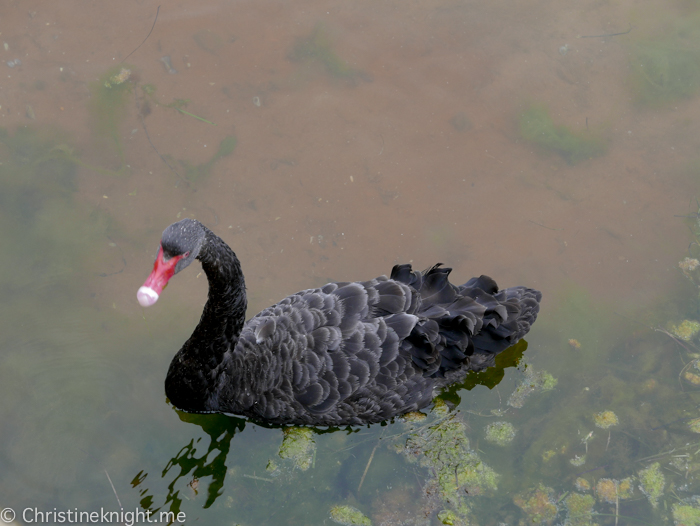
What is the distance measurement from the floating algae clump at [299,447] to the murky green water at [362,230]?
0.09 feet

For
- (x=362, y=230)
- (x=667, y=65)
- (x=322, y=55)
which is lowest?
(x=362, y=230)

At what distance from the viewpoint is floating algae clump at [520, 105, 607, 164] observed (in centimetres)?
668

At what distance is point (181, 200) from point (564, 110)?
13.7 ft

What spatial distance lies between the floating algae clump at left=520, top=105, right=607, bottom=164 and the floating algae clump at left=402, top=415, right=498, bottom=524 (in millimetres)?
3153

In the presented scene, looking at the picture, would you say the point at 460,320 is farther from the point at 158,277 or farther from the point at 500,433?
the point at 158,277

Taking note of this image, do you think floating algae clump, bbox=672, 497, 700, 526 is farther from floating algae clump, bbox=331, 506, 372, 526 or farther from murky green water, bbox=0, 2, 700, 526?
floating algae clump, bbox=331, 506, 372, 526

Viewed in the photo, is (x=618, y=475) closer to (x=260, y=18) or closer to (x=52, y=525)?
(x=52, y=525)

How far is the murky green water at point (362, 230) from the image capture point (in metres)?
4.97

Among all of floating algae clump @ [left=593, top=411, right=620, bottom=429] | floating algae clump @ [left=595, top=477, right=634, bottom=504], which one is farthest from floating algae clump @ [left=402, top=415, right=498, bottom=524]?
floating algae clump @ [left=593, top=411, right=620, bottom=429]

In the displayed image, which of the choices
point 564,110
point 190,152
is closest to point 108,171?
point 190,152

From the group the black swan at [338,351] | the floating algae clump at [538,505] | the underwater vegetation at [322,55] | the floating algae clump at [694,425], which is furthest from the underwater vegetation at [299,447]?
the underwater vegetation at [322,55]

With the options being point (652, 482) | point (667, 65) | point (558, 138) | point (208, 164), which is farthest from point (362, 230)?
point (667, 65)

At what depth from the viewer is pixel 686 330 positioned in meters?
5.83

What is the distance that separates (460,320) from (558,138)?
9.92ft
